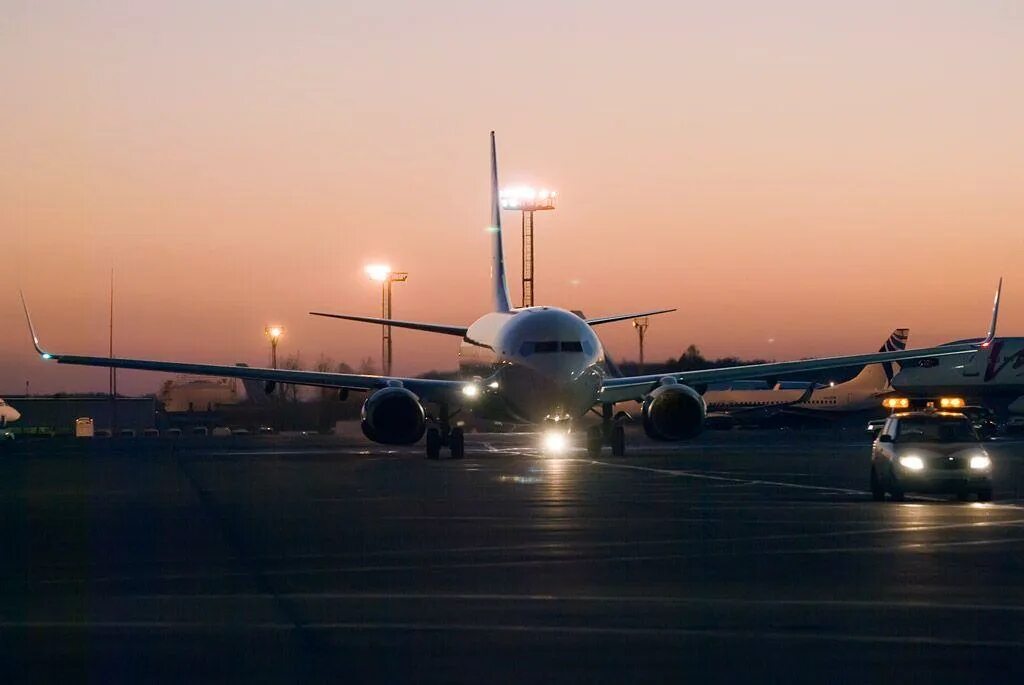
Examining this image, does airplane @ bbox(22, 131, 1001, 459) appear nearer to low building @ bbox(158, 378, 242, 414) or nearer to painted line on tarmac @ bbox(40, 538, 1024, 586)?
painted line on tarmac @ bbox(40, 538, 1024, 586)

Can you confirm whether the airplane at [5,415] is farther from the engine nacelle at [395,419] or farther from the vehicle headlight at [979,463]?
the vehicle headlight at [979,463]

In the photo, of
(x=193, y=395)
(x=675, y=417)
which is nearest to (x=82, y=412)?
(x=193, y=395)

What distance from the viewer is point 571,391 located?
41.0 m

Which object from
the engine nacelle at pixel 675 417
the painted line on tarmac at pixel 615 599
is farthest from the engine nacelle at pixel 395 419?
the painted line on tarmac at pixel 615 599

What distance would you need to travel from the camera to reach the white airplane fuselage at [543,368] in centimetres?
4094

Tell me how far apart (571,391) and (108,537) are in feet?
73.6

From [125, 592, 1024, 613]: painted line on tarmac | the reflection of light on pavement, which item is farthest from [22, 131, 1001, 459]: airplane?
[125, 592, 1024, 613]: painted line on tarmac

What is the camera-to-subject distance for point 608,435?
45.3 metres

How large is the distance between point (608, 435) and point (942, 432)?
1958cm

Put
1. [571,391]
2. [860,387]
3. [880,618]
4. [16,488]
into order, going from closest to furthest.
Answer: [880,618]
[16,488]
[571,391]
[860,387]

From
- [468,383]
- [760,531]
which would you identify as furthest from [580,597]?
[468,383]

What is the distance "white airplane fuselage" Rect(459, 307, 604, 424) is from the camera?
40938 mm

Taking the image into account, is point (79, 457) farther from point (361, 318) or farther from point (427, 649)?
point (427, 649)

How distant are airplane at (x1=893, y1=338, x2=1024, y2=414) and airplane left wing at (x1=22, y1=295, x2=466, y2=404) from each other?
2298 inches
